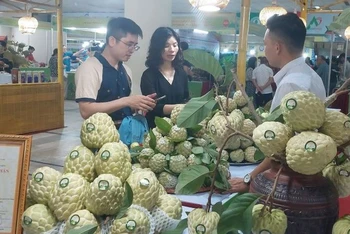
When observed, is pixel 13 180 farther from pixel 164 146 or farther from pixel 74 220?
pixel 164 146

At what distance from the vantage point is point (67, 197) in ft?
3.06

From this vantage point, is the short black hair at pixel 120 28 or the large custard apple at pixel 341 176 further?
the short black hair at pixel 120 28

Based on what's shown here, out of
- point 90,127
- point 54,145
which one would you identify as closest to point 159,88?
point 90,127

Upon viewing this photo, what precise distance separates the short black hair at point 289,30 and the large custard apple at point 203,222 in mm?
1564

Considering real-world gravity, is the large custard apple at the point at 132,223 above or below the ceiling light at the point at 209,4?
below

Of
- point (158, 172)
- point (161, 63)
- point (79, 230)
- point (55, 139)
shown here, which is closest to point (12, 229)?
point (79, 230)

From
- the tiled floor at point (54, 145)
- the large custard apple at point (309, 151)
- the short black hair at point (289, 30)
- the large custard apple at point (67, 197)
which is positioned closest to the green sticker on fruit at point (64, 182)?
the large custard apple at point (67, 197)

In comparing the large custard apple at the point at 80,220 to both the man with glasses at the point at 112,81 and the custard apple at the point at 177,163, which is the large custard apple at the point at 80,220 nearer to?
the custard apple at the point at 177,163

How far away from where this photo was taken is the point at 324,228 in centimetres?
85

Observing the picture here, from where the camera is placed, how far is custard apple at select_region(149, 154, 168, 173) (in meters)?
1.53

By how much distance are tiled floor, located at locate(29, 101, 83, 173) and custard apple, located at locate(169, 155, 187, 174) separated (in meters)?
2.83

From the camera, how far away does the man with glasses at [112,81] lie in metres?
2.28

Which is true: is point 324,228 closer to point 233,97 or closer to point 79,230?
point 79,230

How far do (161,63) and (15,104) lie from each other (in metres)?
4.57
